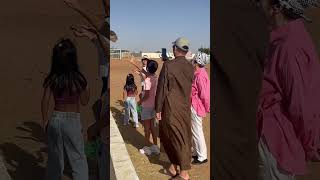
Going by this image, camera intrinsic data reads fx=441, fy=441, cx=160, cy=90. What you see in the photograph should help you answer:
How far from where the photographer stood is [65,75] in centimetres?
372

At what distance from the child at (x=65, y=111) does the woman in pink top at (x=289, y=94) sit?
1525 millimetres

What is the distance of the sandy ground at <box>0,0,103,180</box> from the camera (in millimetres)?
3580

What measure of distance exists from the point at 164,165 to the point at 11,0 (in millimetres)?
3421

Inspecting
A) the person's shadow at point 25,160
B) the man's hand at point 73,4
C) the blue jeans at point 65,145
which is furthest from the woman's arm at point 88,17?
the person's shadow at point 25,160

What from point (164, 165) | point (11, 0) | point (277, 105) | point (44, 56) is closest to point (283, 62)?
point (277, 105)

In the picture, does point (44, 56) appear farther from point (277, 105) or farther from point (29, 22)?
point (277, 105)

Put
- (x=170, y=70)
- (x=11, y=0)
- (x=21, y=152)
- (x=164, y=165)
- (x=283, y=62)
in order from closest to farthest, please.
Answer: (x=283, y=62), (x=11, y=0), (x=21, y=152), (x=170, y=70), (x=164, y=165)

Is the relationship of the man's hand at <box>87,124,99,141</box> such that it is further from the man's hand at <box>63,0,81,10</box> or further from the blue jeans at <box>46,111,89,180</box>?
the man's hand at <box>63,0,81,10</box>

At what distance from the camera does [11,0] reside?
138 inches

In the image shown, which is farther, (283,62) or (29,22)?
(29,22)

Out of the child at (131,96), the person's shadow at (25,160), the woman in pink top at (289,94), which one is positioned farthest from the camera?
the child at (131,96)

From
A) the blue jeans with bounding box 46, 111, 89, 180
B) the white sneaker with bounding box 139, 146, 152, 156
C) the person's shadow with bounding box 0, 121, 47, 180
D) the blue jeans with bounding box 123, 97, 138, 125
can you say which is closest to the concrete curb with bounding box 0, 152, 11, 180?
the person's shadow with bounding box 0, 121, 47, 180

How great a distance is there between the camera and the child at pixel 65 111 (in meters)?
3.69

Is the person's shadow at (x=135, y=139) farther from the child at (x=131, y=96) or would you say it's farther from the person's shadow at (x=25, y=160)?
the person's shadow at (x=25, y=160)
